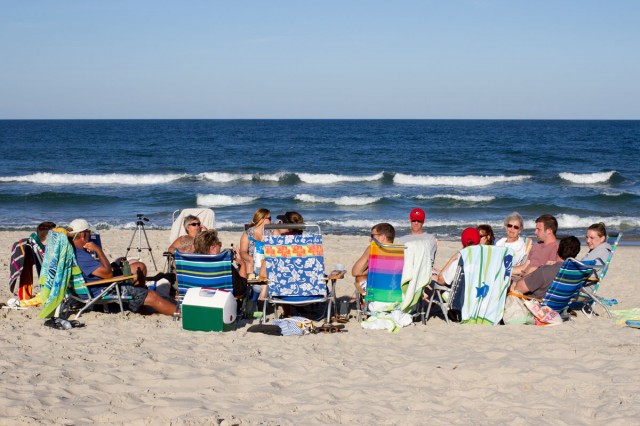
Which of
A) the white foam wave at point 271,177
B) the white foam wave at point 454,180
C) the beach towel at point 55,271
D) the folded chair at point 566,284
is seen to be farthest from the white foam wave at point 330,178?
the beach towel at point 55,271

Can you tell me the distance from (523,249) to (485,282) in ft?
4.31

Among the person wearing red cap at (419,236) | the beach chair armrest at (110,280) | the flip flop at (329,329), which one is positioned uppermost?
the person wearing red cap at (419,236)

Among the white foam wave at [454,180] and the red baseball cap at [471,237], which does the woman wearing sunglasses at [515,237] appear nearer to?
the red baseball cap at [471,237]

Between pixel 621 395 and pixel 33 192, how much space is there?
21180 millimetres

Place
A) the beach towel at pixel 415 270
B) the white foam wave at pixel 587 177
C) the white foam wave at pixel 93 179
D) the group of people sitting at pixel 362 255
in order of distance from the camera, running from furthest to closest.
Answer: the white foam wave at pixel 587 177
the white foam wave at pixel 93 179
the group of people sitting at pixel 362 255
the beach towel at pixel 415 270

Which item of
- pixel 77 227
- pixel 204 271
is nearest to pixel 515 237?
pixel 204 271

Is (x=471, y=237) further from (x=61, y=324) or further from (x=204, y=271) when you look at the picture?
(x=61, y=324)

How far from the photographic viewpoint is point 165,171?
30.6 metres

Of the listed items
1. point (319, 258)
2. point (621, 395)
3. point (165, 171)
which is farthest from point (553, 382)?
point (165, 171)

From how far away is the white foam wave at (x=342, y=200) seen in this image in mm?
21359

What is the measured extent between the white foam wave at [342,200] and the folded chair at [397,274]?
47.0 feet

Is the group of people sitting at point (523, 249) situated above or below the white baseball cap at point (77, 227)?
below

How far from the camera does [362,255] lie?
24.5 ft

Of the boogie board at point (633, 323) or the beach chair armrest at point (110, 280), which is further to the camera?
the beach chair armrest at point (110, 280)
